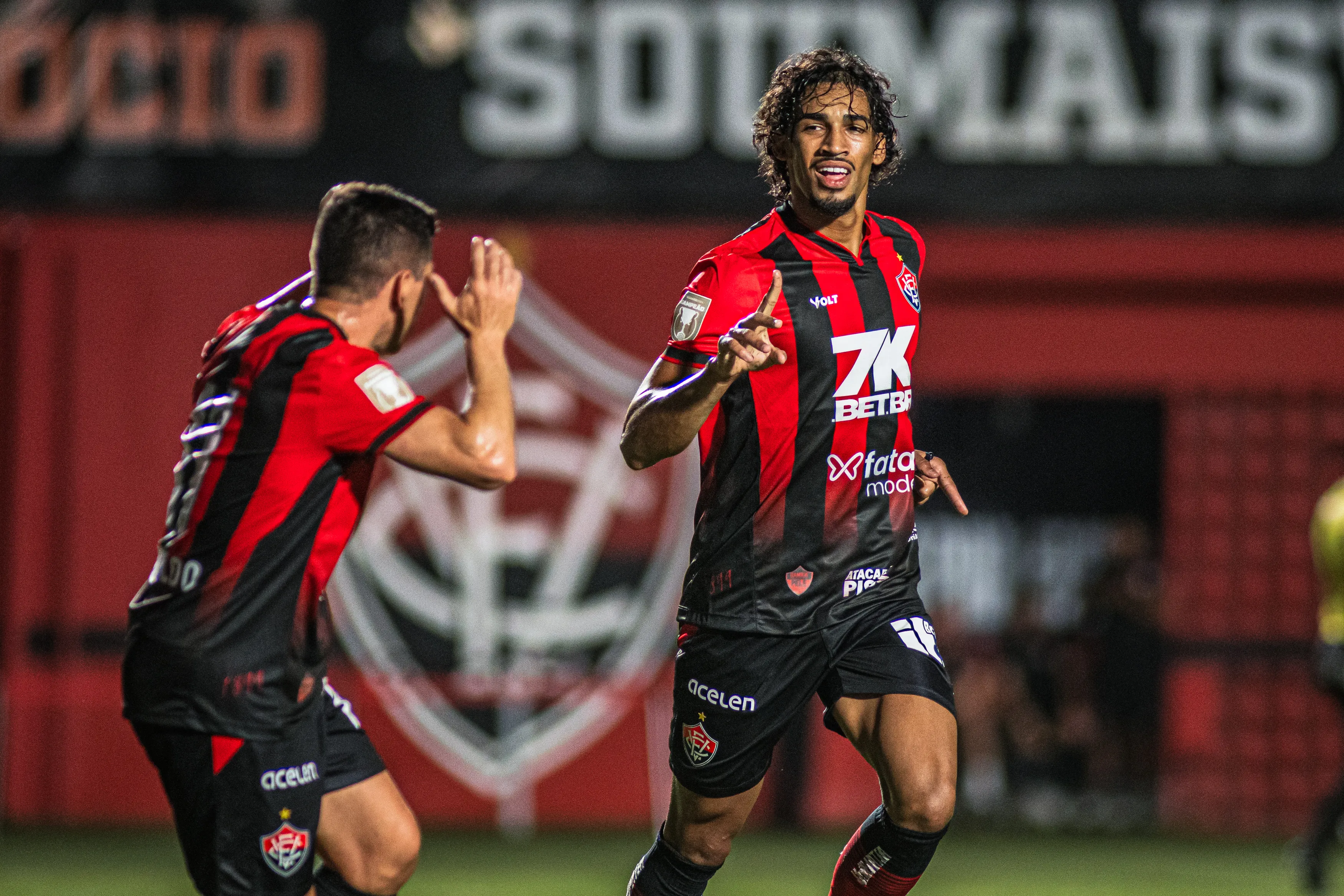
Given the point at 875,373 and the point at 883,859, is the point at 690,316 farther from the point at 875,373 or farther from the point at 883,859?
the point at 883,859

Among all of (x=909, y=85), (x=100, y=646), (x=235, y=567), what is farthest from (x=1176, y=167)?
(x=235, y=567)

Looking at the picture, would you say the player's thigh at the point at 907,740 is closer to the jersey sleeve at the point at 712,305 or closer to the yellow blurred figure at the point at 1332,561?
the jersey sleeve at the point at 712,305

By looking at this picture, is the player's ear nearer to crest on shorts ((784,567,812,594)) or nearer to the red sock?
crest on shorts ((784,567,812,594))

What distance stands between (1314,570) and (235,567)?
832cm

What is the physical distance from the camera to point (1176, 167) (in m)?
10.0

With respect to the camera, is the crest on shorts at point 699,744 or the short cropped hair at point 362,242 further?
the crest on shorts at point 699,744

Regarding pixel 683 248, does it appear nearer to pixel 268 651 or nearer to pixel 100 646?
pixel 100 646

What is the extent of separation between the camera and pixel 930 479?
187 inches

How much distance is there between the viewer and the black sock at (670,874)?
4.65m

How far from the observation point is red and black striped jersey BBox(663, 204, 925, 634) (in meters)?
4.55

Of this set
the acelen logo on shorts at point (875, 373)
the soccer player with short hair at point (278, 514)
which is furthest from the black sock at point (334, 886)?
the acelen logo on shorts at point (875, 373)

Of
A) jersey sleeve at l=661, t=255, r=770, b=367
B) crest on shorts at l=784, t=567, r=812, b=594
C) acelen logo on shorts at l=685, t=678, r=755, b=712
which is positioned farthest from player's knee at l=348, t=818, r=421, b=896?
jersey sleeve at l=661, t=255, r=770, b=367

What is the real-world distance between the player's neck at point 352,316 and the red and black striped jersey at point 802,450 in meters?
0.87

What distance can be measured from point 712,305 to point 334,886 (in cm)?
179
